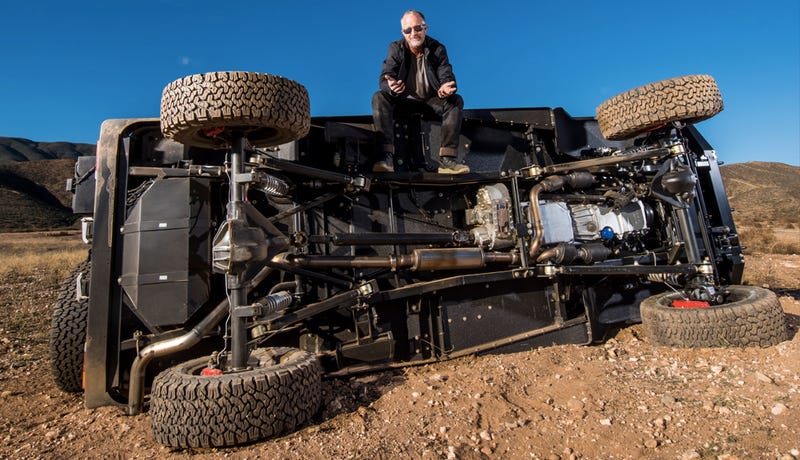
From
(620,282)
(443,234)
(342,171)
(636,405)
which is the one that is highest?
(342,171)

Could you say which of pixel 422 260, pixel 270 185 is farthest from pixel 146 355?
pixel 422 260

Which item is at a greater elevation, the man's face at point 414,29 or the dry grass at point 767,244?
the man's face at point 414,29

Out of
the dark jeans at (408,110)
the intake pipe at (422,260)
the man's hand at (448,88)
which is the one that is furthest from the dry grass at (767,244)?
the man's hand at (448,88)

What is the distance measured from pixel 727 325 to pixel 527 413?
212 centimetres

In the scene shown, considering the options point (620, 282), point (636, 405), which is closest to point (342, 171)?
point (636, 405)

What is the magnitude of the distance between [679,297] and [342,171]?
3.57m

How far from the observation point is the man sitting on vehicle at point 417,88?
4.11 m

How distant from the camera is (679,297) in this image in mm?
4445

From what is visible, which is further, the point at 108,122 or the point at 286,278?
the point at 286,278

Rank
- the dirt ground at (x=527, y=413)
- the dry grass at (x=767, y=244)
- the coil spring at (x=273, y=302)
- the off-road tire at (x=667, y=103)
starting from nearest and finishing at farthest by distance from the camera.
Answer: the dirt ground at (x=527, y=413) → the coil spring at (x=273, y=302) → the off-road tire at (x=667, y=103) → the dry grass at (x=767, y=244)

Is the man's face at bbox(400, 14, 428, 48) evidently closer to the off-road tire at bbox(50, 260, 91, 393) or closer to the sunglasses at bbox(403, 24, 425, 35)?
the sunglasses at bbox(403, 24, 425, 35)

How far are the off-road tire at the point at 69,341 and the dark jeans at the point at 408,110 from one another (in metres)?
2.72

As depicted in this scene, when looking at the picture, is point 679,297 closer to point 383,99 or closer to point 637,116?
point 637,116

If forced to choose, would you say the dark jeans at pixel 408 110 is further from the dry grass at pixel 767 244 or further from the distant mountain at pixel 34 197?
the distant mountain at pixel 34 197
